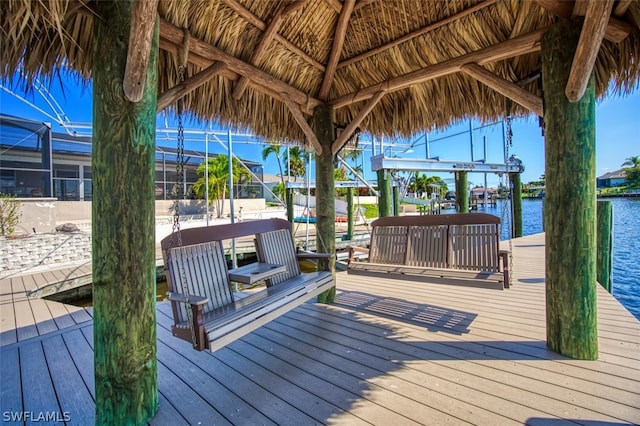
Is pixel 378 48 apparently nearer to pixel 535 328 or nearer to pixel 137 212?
pixel 137 212

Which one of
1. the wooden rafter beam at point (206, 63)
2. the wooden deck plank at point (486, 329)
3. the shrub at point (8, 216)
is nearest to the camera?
the wooden deck plank at point (486, 329)

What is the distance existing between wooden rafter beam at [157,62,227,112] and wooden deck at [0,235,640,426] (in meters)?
2.20

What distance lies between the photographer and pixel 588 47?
2.06 m

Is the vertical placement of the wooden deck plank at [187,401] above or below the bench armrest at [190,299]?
below

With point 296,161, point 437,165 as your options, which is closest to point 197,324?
point 437,165

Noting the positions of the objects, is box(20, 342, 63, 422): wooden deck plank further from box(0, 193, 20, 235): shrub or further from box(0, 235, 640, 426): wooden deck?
box(0, 193, 20, 235): shrub

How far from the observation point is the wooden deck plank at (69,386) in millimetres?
1928

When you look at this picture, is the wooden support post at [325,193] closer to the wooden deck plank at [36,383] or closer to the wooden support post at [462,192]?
the wooden deck plank at [36,383]

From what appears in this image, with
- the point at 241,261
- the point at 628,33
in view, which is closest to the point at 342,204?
the point at 241,261

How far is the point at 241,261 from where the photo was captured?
35.7 feet

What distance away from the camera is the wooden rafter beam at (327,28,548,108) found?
263 centimetres

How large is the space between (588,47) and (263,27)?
269 centimetres

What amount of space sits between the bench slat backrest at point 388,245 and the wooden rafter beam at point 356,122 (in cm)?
131

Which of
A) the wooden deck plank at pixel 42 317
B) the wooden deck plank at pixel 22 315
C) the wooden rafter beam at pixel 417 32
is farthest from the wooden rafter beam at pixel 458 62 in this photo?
the wooden deck plank at pixel 22 315
